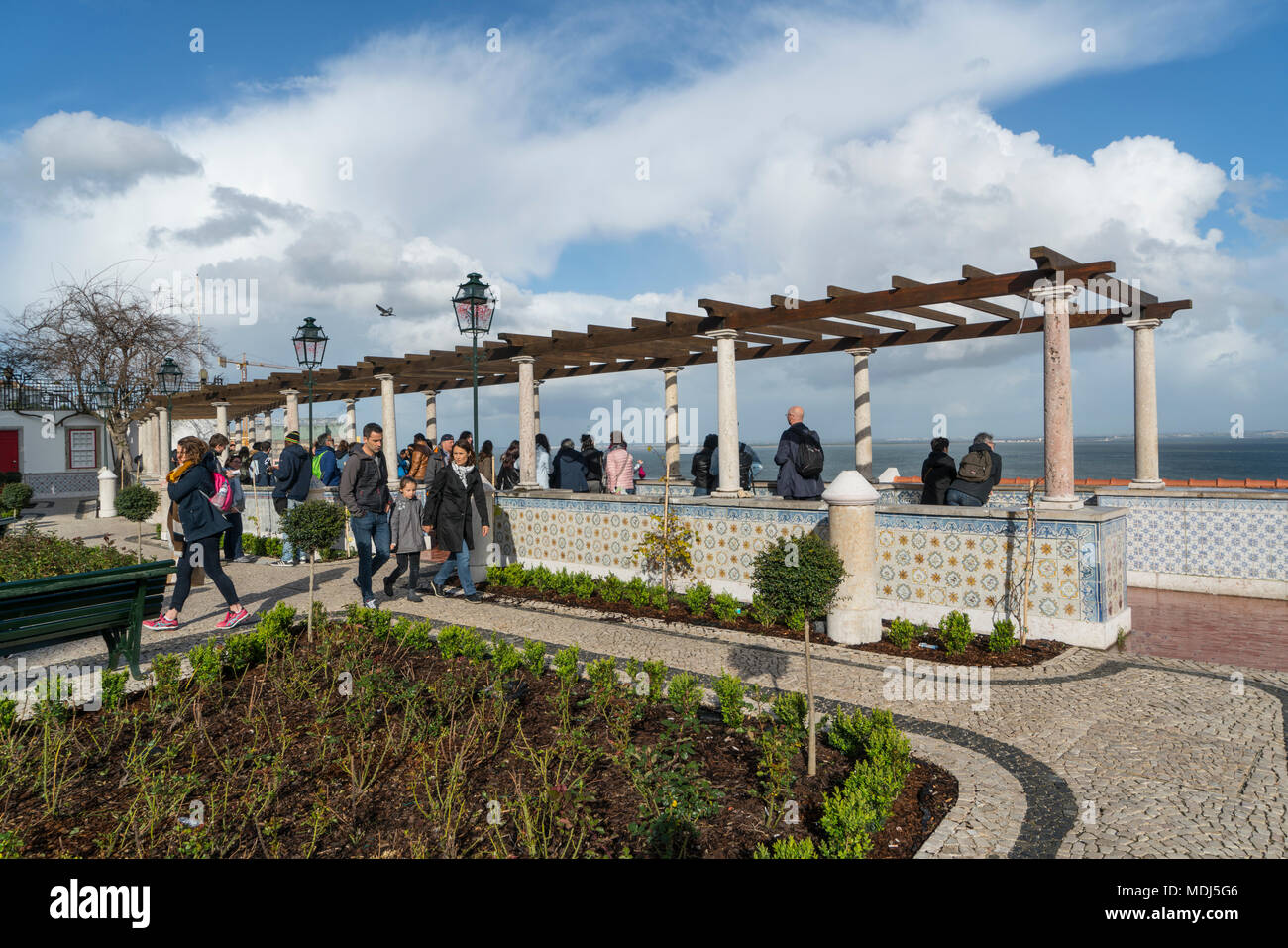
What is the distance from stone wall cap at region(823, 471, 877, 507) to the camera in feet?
23.3

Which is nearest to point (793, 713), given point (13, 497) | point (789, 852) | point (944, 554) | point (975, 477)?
point (789, 852)

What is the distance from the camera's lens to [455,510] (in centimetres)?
898

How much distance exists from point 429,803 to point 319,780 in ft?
2.59

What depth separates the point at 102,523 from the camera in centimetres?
2016

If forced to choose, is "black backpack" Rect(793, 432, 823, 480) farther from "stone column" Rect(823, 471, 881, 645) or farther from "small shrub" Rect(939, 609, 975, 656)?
"small shrub" Rect(939, 609, 975, 656)

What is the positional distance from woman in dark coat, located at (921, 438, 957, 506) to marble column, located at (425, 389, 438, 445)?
1332 cm

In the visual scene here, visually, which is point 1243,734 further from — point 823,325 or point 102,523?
point 102,523

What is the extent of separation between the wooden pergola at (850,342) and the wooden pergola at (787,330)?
0.05 feet

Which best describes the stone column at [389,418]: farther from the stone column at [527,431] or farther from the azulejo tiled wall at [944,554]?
the azulejo tiled wall at [944,554]

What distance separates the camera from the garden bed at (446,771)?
3.35 meters

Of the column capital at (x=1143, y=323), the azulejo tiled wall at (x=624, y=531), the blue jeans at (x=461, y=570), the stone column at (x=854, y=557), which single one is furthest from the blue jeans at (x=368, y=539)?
the column capital at (x=1143, y=323)

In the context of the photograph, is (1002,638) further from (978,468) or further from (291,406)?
(291,406)

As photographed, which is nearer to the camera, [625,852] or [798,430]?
[625,852]

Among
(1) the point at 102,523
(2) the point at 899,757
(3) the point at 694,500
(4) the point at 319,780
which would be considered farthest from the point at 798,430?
(1) the point at 102,523
